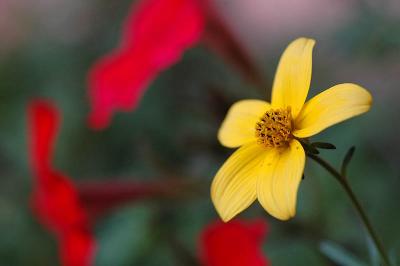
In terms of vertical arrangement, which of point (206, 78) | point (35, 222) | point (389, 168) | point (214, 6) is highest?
point (214, 6)

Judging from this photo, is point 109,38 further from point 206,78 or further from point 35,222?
point 35,222

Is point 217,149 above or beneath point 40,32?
beneath

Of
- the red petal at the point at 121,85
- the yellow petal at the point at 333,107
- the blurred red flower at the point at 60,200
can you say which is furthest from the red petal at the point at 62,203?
the yellow petal at the point at 333,107

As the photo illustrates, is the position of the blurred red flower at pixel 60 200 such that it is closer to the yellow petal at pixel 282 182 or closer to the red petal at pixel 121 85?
the red petal at pixel 121 85

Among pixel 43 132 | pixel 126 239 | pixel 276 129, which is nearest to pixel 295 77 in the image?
pixel 276 129

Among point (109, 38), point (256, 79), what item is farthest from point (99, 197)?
point (109, 38)

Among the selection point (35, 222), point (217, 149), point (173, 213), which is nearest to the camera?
point (217, 149)

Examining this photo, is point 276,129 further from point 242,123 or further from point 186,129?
point 186,129
